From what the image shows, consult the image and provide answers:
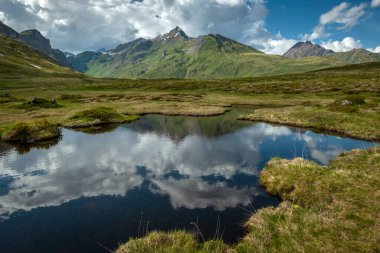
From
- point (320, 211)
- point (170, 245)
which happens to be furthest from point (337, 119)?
point (170, 245)

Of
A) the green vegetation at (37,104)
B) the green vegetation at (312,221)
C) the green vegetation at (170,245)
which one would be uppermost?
the green vegetation at (312,221)

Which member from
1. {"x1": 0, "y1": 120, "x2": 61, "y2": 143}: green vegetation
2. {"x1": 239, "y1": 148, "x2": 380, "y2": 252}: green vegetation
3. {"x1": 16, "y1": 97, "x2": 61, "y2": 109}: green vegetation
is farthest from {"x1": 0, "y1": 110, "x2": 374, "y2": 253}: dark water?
{"x1": 16, "y1": 97, "x2": 61, "y2": 109}: green vegetation

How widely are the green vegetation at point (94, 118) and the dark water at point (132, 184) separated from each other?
8.70 metres

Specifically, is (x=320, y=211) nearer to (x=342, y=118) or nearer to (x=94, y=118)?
(x=342, y=118)

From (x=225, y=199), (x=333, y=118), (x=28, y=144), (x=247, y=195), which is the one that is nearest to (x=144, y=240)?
(x=225, y=199)

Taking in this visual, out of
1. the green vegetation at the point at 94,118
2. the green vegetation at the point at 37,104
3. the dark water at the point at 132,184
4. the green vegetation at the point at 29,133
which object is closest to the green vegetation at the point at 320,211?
the dark water at the point at 132,184

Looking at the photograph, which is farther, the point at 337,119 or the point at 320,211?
the point at 337,119

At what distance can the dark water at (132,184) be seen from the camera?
1952cm

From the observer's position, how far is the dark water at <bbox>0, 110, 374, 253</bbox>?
19.5m

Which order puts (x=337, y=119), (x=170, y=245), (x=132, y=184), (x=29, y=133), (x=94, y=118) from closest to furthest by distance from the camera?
(x=170, y=245) → (x=132, y=184) → (x=29, y=133) → (x=337, y=119) → (x=94, y=118)

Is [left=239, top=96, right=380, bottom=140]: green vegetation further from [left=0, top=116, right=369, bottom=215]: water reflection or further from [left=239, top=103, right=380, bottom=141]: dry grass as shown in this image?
[left=0, top=116, right=369, bottom=215]: water reflection

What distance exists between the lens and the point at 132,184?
28.2 metres

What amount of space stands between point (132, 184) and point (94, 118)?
39459 millimetres

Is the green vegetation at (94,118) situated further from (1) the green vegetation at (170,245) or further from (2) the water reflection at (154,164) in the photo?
(1) the green vegetation at (170,245)
